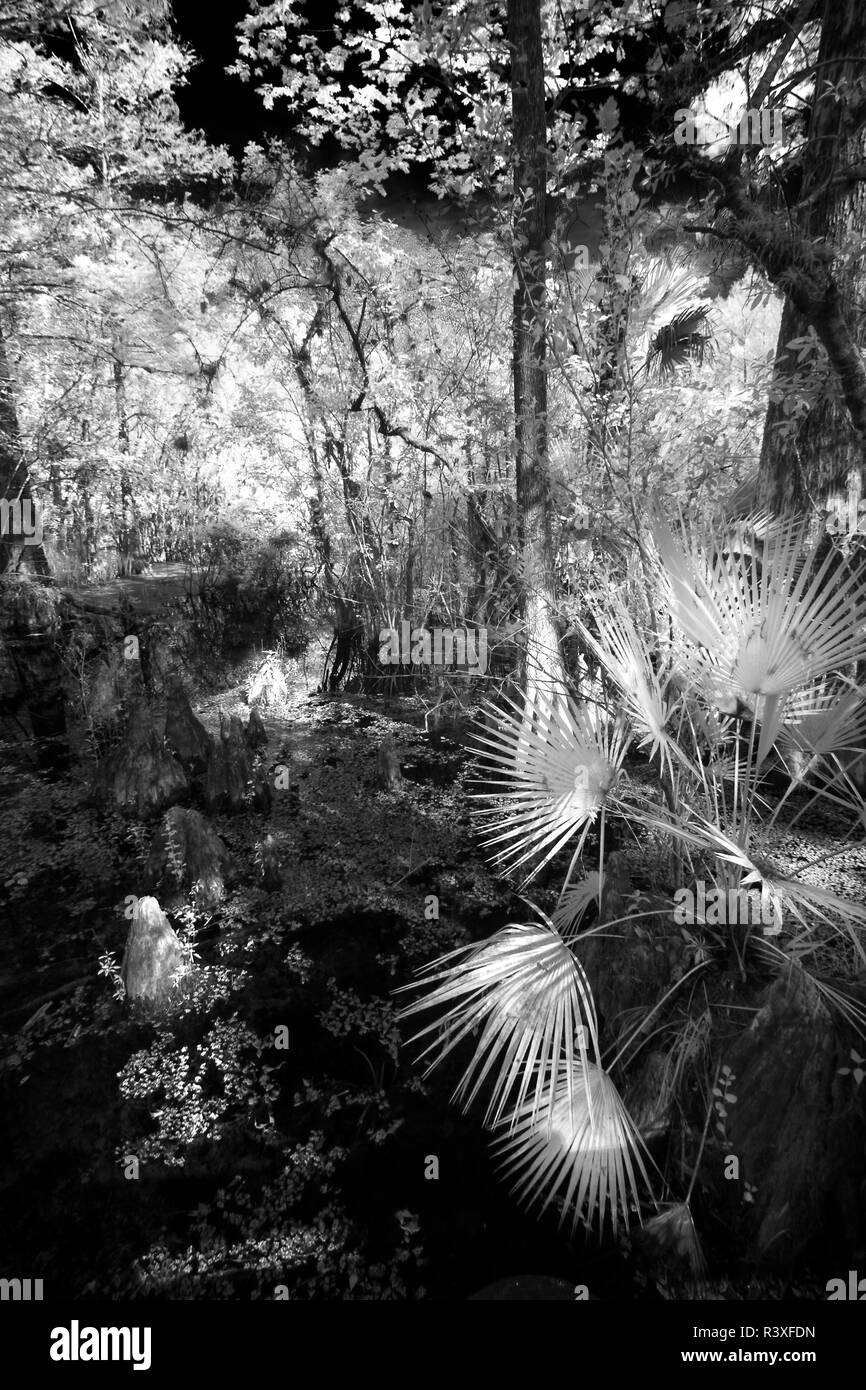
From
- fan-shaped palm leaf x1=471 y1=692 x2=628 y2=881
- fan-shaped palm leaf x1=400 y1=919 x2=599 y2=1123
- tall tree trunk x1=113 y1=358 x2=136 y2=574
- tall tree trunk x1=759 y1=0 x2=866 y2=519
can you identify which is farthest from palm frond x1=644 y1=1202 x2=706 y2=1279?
tall tree trunk x1=113 y1=358 x2=136 y2=574

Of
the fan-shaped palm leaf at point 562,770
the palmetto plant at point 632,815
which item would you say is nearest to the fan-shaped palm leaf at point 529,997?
the palmetto plant at point 632,815

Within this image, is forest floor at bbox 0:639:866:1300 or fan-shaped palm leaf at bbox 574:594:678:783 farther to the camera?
fan-shaped palm leaf at bbox 574:594:678:783

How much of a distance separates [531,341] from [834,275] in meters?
1.61

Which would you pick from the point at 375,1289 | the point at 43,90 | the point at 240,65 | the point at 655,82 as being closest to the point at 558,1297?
the point at 375,1289

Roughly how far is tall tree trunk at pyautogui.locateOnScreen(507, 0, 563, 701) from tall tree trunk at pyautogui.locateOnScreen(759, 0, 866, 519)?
1387 mm

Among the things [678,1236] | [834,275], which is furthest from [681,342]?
[678,1236]

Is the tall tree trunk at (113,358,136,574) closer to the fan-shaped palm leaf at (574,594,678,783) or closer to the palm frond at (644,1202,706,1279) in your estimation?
the fan-shaped palm leaf at (574,594,678,783)

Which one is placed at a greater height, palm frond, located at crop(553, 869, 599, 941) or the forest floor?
palm frond, located at crop(553, 869, 599, 941)

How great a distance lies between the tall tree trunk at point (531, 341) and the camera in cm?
362

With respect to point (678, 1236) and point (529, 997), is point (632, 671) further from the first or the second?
point (678, 1236)

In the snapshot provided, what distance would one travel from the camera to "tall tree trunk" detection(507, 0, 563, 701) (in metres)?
3.62

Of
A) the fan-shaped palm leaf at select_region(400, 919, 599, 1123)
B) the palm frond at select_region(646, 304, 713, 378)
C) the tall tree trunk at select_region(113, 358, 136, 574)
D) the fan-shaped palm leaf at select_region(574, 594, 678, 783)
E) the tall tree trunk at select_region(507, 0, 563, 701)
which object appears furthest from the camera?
the tall tree trunk at select_region(113, 358, 136, 574)

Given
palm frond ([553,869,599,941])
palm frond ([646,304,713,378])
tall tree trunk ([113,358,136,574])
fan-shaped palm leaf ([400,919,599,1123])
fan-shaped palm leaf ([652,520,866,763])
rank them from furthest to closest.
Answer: tall tree trunk ([113,358,136,574]) → palm frond ([646,304,713,378]) → palm frond ([553,869,599,941]) → fan-shaped palm leaf ([652,520,866,763]) → fan-shaped palm leaf ([400,919,599,1123])

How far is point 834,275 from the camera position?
339cm
